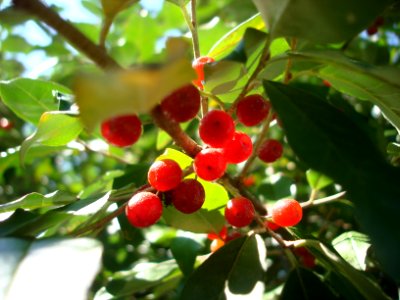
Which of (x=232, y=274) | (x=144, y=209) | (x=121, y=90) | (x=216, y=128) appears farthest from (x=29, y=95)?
(x=121, y=90)

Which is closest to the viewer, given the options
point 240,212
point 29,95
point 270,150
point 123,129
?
point 123,129

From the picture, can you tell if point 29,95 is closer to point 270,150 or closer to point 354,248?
point 270,150

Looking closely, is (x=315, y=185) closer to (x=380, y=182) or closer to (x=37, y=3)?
(x=380, y=182)

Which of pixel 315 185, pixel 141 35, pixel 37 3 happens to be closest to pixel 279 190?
pixel 315 185

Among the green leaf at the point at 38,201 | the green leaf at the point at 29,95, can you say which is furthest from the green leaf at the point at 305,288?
the green leaf at the point at 29,95

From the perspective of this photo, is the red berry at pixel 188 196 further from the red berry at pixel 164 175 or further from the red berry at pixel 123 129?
the red berry at pixel 123 129

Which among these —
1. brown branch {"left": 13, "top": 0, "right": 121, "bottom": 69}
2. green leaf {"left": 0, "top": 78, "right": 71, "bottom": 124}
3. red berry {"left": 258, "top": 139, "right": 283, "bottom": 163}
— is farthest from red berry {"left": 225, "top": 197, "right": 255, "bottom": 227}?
green leaf {"left": 0, "top": 78, "right": 71, "bottom": 124}

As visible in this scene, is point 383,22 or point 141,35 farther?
point 141,35
